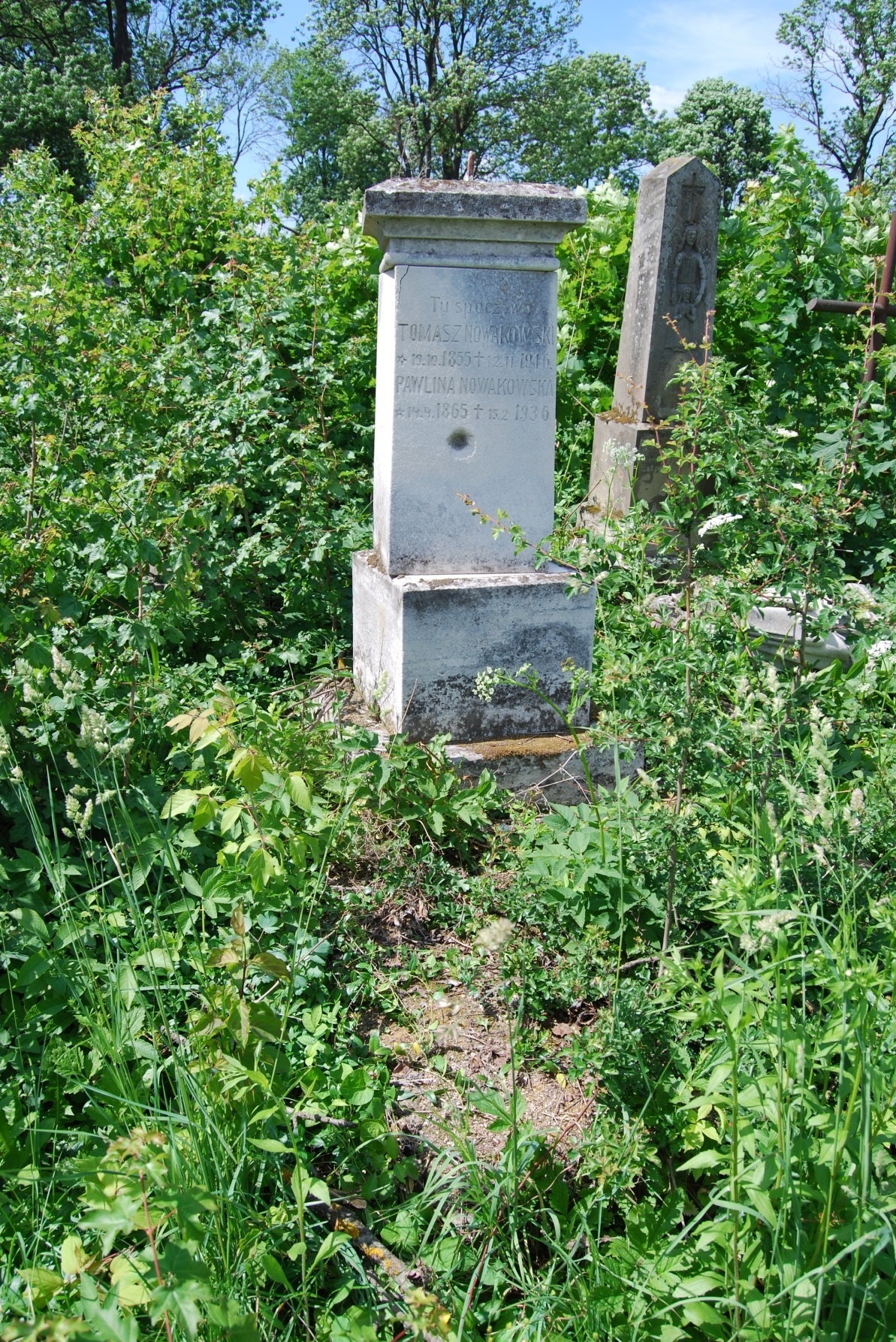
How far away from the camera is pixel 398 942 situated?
237 centimetres

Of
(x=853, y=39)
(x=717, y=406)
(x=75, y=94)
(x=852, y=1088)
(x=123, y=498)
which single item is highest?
(x=853, y=39)

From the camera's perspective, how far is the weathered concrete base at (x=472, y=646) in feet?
9.73

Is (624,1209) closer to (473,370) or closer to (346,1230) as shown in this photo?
(346,1230)

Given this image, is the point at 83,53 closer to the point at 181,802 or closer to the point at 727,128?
the point at 727,128

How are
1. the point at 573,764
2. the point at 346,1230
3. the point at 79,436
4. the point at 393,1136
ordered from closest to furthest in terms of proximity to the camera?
the point at 346,1230, the point at 393,1136, the point at 573,764, the point at 79,436

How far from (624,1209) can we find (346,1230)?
486 mm

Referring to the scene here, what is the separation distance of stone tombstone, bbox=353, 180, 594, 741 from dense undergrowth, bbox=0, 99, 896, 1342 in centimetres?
19

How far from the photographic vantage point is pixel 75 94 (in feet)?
79.2

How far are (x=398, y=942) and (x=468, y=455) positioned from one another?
153cm

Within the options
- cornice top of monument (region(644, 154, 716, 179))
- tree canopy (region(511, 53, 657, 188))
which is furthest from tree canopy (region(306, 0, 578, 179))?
cornice top of monument (region(644, 154, 716, 179))

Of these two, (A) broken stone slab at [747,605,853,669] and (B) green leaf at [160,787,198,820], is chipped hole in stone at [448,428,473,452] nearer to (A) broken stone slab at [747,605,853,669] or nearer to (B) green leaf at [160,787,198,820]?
(A) broken stone slab at [747,605,853,669]

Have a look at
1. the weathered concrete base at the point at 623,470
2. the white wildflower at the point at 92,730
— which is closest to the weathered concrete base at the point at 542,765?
the white wildflower at the point at 92,730

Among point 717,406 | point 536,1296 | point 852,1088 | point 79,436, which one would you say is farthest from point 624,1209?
point 79,436

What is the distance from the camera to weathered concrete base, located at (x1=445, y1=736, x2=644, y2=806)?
9.67 feet
